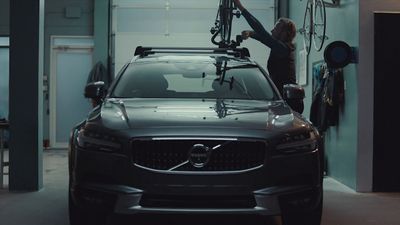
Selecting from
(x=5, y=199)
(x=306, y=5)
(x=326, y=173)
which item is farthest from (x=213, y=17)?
(x=5, y=199)

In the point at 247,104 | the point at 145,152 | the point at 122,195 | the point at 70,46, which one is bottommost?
the point at 122,195

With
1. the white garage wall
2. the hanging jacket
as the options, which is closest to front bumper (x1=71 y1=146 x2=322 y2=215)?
the hanging jacket

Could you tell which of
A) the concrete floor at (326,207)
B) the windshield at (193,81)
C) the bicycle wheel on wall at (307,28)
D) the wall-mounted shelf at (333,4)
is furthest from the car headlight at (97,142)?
the bicycle wheel on wall at (307,28)

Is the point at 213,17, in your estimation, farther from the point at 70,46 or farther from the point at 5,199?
the point at 5,199

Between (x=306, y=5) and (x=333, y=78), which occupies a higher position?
(x=306, y=5)

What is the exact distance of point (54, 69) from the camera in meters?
13.8

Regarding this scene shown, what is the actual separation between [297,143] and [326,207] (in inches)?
94.8

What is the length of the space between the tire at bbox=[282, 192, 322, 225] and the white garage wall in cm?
897

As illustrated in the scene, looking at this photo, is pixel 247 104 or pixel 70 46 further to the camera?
pixel 70 46

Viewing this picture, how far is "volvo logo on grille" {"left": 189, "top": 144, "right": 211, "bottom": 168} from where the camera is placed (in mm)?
4027

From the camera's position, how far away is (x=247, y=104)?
4852 mm

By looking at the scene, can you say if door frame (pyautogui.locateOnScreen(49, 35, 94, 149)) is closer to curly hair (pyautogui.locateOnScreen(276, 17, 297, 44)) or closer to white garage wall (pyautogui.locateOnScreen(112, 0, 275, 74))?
white garage wall (pyautogui.locateOnScreen(112, 0, 275, 74))

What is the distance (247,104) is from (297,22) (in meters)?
6.95

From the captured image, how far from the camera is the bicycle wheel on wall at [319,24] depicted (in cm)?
895
